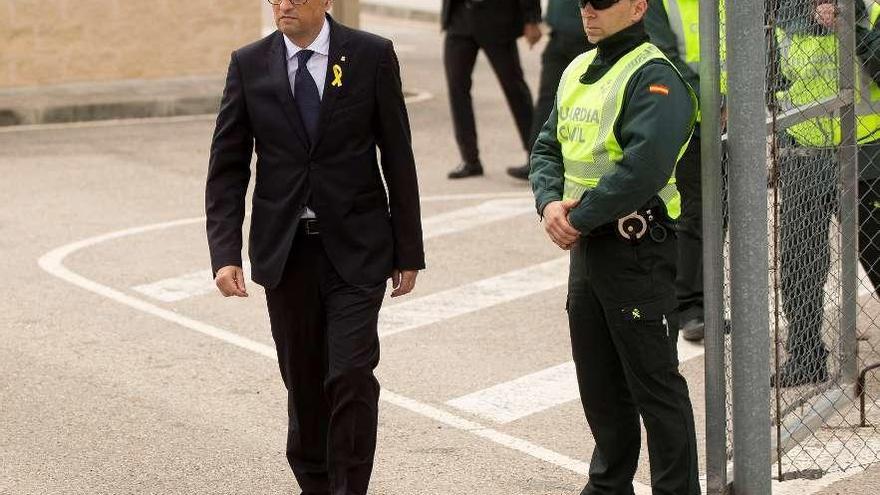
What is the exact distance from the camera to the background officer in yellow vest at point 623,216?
540cm

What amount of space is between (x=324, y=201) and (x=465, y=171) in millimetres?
7298

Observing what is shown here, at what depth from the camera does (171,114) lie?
16047 mm

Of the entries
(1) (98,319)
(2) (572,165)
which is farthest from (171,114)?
(2) (572,165)

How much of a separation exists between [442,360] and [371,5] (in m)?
19.8

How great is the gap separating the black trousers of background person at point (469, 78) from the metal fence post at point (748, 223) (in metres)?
7.32

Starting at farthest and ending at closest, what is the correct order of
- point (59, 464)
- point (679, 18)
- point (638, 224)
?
point (679, 18) → point (59, 464) → point (638, 224)

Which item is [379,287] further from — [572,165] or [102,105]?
[102,105]

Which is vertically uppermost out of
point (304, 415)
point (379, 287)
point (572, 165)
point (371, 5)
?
point (572, 165)

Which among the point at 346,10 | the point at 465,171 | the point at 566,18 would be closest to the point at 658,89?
the point at 566,18


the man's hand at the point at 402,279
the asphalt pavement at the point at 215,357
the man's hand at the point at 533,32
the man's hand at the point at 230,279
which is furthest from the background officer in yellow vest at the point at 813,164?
the man's hand at the point at 533,32

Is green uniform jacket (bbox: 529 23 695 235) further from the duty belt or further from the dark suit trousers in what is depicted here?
the dark suit trousers

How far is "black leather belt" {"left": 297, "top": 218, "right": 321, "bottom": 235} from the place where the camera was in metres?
5.78

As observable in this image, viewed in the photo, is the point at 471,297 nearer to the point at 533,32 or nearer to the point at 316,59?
the point at 533,32

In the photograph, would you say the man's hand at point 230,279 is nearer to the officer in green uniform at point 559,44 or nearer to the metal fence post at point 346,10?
the officer in green uniform at point 559,44
